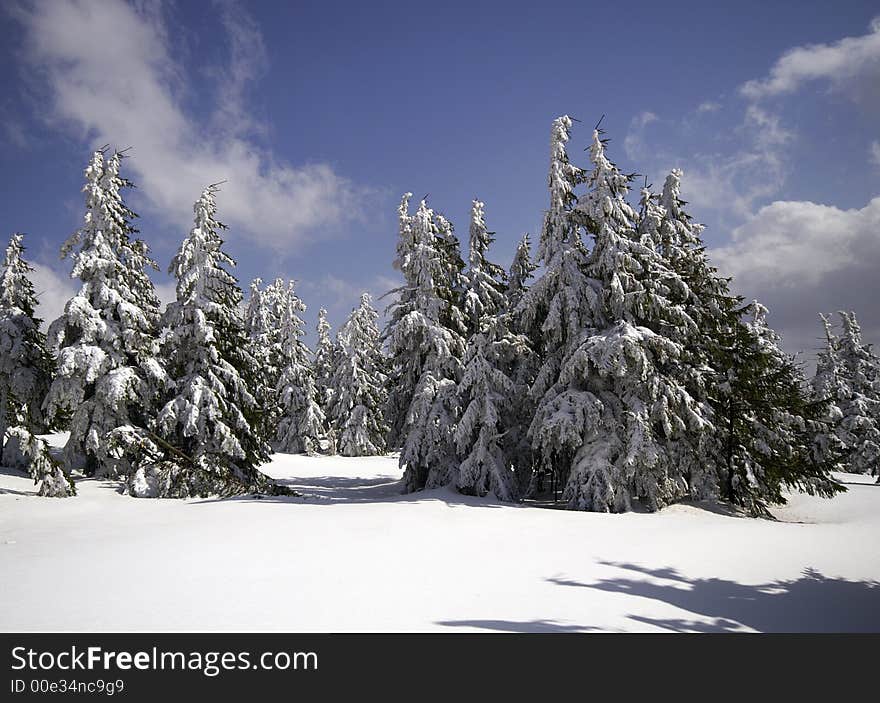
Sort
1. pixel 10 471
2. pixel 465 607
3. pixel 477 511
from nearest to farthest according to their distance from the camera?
pixel 465 607 < pixel 477 511 < pixel 10 471

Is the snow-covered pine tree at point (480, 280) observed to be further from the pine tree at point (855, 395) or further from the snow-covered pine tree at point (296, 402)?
the pine tree at point (855, 395)

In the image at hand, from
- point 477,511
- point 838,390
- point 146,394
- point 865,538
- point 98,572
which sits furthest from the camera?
point 838,390

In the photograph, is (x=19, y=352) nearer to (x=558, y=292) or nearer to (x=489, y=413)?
(x=489, y=413)

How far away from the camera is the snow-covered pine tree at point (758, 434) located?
16109 mm

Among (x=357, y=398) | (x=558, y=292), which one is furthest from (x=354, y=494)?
(x=357, y=398)

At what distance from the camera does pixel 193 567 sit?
696cm

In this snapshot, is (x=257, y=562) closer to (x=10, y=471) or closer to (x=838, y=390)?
(x=10, y=471)

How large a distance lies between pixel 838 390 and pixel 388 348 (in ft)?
116

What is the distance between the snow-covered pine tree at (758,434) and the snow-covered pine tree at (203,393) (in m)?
17.0

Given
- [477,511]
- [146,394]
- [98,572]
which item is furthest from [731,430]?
[146,394]

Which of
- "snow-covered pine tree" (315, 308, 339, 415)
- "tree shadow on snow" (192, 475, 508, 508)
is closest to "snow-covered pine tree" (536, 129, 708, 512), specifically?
"tree shadow on snow" (192, 475, 508, 508)

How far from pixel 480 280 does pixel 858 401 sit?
1286 inches

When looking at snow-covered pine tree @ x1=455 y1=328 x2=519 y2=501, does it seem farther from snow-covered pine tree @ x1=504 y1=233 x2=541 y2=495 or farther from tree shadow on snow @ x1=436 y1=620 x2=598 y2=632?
tree shadow on snow @ x1=436 y1=620 x2=598 y2=632

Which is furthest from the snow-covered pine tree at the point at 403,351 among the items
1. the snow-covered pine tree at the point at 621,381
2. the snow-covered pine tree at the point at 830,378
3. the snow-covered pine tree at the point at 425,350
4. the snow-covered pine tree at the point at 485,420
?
the snow-covered pine tree at the point at 830,378
